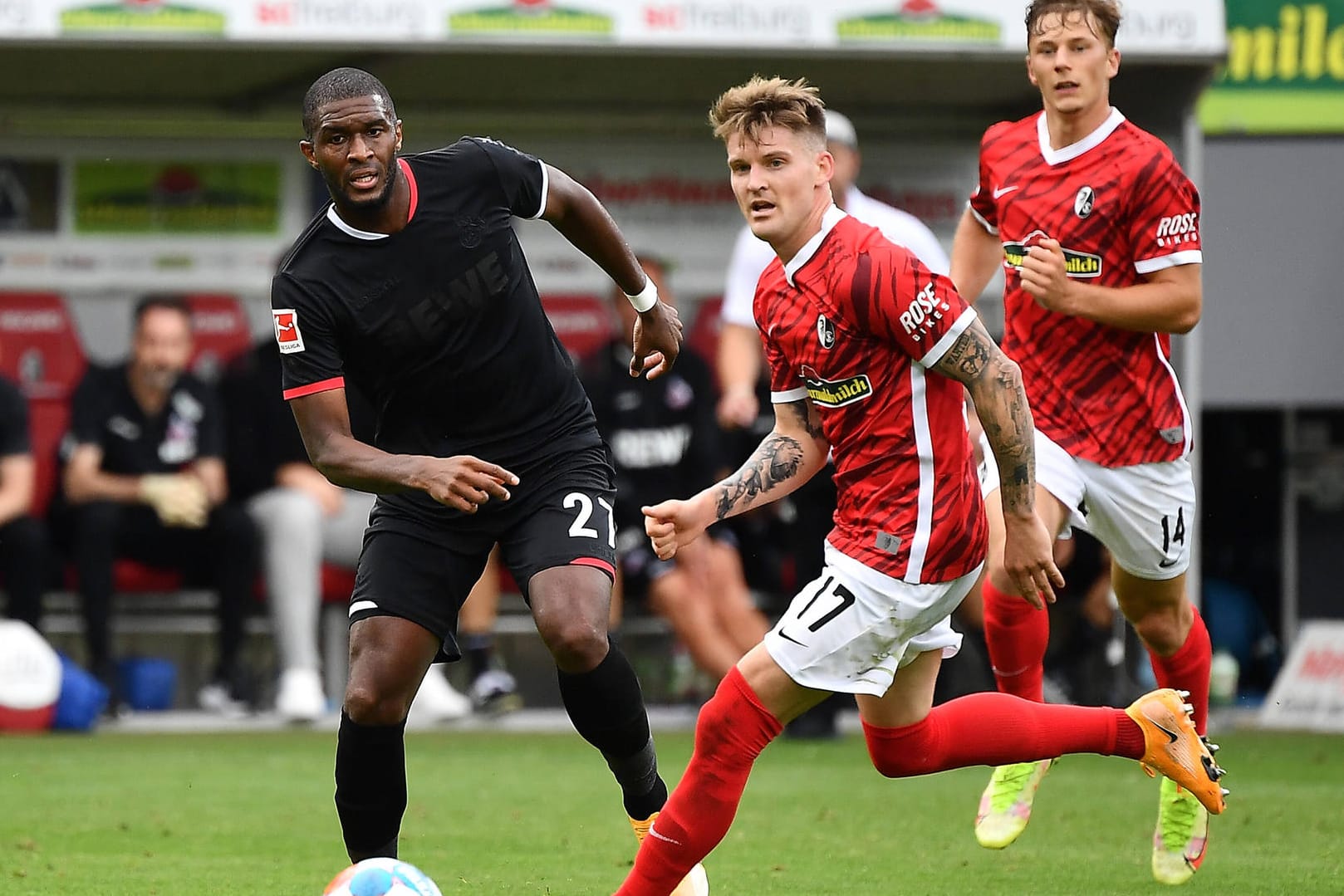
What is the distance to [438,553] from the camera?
17.8ft

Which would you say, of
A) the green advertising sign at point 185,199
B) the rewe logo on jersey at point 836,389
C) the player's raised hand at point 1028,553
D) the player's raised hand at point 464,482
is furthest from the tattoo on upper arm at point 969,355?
the green advertising sign at point 185,199

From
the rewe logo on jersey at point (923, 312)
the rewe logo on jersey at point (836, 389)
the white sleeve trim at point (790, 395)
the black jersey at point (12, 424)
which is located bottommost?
the black jersey at point (12, 424)

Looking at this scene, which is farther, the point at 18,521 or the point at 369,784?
the point at 18,521

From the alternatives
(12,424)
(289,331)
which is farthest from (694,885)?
(12,424)

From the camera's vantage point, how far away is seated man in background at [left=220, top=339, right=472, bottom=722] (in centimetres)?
1026

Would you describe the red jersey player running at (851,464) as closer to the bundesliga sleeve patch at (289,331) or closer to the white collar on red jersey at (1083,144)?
the bundesliga sleeve patch at (289,331)

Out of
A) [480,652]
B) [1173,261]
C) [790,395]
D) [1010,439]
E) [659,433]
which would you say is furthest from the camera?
[659,433]

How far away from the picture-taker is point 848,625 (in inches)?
194

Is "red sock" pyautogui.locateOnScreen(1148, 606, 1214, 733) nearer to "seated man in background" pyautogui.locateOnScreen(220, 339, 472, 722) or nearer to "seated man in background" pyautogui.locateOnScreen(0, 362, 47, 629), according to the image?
"seated man in background" pyautogui.locateOnScreen(220, 339, 472, 722)

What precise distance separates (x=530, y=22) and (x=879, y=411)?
17.7 ft

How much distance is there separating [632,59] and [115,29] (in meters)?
2.56

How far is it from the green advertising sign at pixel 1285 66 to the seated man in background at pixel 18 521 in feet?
20.5

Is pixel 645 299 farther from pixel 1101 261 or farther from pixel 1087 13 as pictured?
pixel 1087 13

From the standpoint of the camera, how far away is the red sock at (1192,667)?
6320mm
